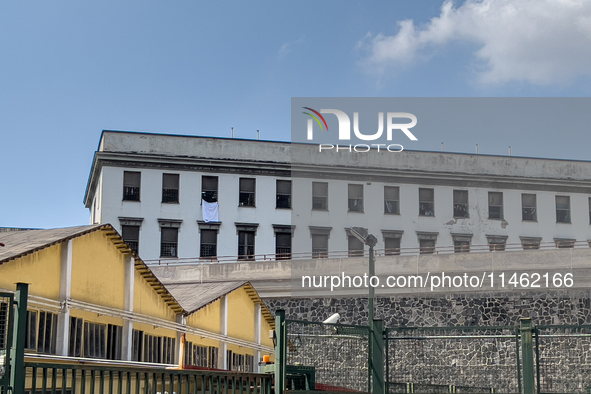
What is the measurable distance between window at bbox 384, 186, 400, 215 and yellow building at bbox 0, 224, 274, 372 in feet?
84.9

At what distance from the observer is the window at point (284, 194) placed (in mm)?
46812

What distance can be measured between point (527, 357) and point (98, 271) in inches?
400

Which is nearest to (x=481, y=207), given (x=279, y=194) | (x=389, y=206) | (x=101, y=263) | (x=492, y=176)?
(x=492, y=176)

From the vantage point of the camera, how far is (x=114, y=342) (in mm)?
17969

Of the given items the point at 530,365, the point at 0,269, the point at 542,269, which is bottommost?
the point at 530,365

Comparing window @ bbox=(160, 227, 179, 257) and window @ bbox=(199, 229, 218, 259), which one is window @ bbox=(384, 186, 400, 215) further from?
window @ bbox=(160, 227, 179, 257)

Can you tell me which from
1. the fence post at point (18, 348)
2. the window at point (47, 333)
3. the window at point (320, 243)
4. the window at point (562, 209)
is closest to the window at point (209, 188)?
the window at point (320, 243)

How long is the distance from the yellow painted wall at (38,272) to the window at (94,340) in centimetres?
129

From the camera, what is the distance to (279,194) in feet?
154

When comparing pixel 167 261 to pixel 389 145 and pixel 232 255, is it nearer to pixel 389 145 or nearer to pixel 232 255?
pixel 232 255

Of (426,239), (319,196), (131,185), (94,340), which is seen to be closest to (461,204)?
(426,239)

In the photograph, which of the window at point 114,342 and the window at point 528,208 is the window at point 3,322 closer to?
the window at point 114,342

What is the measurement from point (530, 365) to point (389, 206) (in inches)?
1511

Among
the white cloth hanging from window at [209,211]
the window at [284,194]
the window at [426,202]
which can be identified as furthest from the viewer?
the window at [426,202]
